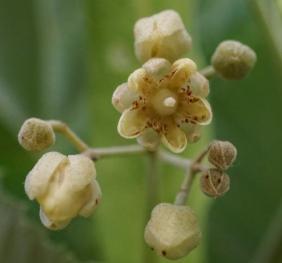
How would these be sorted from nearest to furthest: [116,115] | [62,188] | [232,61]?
1. [62,188]
2. [232,61]
3. [116,115]

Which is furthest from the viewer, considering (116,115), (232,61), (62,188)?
(116,115)

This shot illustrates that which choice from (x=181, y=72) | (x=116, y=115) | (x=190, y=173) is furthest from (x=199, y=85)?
(x=116, y=115)

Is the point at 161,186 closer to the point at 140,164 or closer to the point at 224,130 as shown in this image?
the point at 140,164

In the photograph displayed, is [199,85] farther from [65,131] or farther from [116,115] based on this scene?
[116,115]

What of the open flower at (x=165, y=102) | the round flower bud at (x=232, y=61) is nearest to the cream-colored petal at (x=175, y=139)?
the open flower at (x=165, y=102)

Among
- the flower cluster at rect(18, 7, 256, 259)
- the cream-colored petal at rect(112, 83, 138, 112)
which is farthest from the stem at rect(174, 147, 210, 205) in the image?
the cream-colored petal at rect(112, 83, 138, 112)

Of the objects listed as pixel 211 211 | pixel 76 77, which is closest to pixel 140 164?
pixel 211 211

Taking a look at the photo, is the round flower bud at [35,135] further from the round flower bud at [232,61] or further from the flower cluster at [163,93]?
the round flower bud at [232,61]
